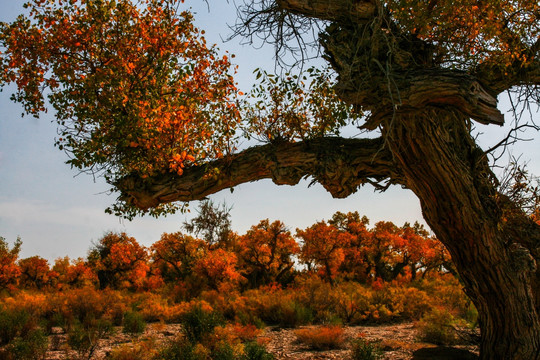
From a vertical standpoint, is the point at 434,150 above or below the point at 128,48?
below

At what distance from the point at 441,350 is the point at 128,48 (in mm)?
6390

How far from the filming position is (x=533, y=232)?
19.2 ft

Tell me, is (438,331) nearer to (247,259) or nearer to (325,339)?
(325,339)

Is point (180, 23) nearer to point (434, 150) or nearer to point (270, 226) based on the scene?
point (434, 150)

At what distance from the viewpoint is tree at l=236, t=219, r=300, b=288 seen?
18797 mm

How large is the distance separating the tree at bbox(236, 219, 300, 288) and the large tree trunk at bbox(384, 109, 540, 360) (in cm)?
1365

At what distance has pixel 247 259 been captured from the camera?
19172 mm

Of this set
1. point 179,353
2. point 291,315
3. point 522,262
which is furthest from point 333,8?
point 291,315

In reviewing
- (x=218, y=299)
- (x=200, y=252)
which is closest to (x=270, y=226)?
(x=200, y=252)

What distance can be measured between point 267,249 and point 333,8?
48.8 ft

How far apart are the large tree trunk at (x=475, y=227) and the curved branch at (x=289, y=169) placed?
2.30ft

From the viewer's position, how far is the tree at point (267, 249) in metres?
18.8

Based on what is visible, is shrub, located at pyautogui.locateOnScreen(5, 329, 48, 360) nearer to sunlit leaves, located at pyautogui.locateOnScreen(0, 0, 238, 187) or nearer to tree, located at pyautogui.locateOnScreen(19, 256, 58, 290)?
sunlit leaves, located at pyautogui.locateOnScreen(0, 0, 238, 187)

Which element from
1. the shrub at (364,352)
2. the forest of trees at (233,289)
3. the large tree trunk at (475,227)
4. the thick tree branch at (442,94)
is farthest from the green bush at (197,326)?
the thick tree branch at (442,94)
